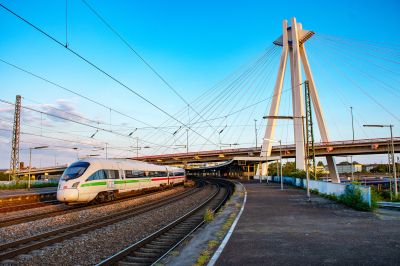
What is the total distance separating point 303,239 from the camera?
328 inches

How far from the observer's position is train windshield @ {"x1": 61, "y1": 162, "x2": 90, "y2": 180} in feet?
55.0

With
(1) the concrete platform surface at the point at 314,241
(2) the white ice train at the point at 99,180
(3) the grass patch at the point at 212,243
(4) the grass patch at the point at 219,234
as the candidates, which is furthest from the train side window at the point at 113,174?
(3) the grass patch at the point at 212,243

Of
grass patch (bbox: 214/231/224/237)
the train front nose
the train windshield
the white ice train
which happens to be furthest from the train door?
grass patch (bbox: 214/231/224/237)

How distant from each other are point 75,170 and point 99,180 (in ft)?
5.77

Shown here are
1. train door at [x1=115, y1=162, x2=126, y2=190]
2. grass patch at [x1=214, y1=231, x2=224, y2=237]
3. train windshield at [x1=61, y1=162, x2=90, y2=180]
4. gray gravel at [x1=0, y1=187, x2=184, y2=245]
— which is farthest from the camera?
train door at [x1=115, y1=162, x2=126, y2=190]

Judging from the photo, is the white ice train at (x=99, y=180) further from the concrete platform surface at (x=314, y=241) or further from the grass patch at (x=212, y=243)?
the grass patch at (x=212, y=243)

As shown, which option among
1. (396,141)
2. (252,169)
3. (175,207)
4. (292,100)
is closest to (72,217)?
(175,207)

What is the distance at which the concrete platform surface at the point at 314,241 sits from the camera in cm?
644

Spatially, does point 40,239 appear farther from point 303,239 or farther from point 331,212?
point 331,212

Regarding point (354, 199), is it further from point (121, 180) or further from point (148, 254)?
point (121, 180)

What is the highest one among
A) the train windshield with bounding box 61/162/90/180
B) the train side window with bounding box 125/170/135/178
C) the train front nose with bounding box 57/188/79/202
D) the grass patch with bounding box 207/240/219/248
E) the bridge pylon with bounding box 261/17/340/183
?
the bridge pylon with bounding box 261/17/340/183

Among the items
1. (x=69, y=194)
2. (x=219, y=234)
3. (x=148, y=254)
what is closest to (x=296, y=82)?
(x=69, y=194)

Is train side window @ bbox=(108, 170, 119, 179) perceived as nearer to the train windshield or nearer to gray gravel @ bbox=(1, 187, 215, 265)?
the train windshield

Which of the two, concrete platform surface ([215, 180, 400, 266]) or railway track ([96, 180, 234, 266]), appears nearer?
concrete platform surface ([215, 180, 400, 266])
